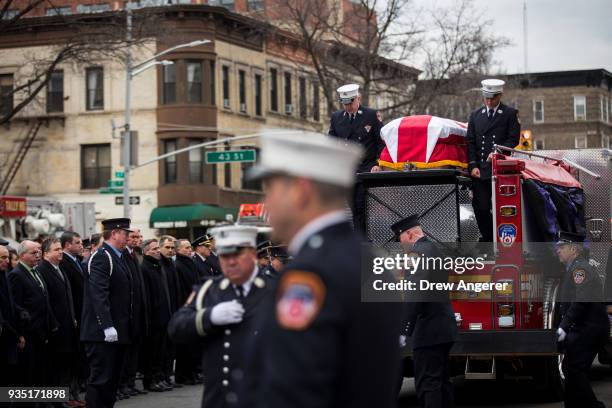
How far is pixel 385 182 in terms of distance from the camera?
1477cm

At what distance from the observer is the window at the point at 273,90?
197 ft

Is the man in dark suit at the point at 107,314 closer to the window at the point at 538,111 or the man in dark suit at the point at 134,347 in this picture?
the man in dark suit at the point at 134,347

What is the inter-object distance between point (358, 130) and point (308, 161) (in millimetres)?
10590

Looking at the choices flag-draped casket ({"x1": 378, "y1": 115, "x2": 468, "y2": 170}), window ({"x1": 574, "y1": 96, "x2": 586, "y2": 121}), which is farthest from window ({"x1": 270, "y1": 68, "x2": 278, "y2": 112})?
flag-draped casket ({"x1": 378, "y1": 115, "x2": 468, "y2": 170})

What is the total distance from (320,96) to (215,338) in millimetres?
48349

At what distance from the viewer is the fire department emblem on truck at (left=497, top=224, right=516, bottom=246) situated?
1397cm

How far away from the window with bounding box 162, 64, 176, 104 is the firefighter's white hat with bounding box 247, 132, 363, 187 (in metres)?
49.9

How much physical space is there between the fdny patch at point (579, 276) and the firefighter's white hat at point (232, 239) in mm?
6895

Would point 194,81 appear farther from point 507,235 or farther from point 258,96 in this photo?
point 507,235

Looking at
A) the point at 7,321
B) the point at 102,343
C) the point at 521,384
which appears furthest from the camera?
the point at 521,384

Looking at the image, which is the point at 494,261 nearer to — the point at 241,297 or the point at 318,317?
the point at 241,297

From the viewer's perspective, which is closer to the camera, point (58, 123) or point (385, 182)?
point (385, 182)

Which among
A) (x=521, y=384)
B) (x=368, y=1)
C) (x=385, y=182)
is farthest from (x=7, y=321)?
(x=368, y=1)

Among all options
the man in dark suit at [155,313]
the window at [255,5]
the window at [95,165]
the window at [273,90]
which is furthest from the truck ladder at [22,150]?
the man in dark suit at [155,313]
